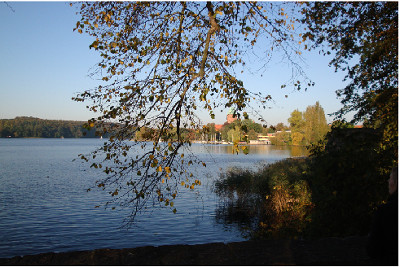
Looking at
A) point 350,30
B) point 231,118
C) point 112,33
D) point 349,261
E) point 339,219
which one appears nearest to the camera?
point 349,261

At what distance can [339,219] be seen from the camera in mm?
8891

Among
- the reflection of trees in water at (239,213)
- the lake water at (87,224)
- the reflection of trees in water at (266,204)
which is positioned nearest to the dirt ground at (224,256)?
the reflection of trees in water at (266,204)

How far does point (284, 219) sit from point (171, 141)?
8.65 m

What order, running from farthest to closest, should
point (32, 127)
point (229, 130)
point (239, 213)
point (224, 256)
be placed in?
point (32, 127) < point (239, 213) < point (229, 130) < point (224, 256)

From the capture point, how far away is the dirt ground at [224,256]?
5172 mm

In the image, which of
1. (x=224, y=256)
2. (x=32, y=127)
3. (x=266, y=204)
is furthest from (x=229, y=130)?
(x=32, y=127)

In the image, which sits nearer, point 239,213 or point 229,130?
point 229,130

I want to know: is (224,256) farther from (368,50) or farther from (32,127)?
(32,127)

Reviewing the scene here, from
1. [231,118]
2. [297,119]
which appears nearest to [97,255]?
[231,118]

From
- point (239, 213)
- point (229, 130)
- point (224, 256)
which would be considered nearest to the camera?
point (224, 256)

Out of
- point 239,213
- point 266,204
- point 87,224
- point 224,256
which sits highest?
point 224,256

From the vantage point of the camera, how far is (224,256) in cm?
542

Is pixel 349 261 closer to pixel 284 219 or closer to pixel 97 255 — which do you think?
pixel 97 255

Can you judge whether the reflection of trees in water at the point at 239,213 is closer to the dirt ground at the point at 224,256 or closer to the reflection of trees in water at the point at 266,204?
the reflection of trees in water at the point at 266,204
